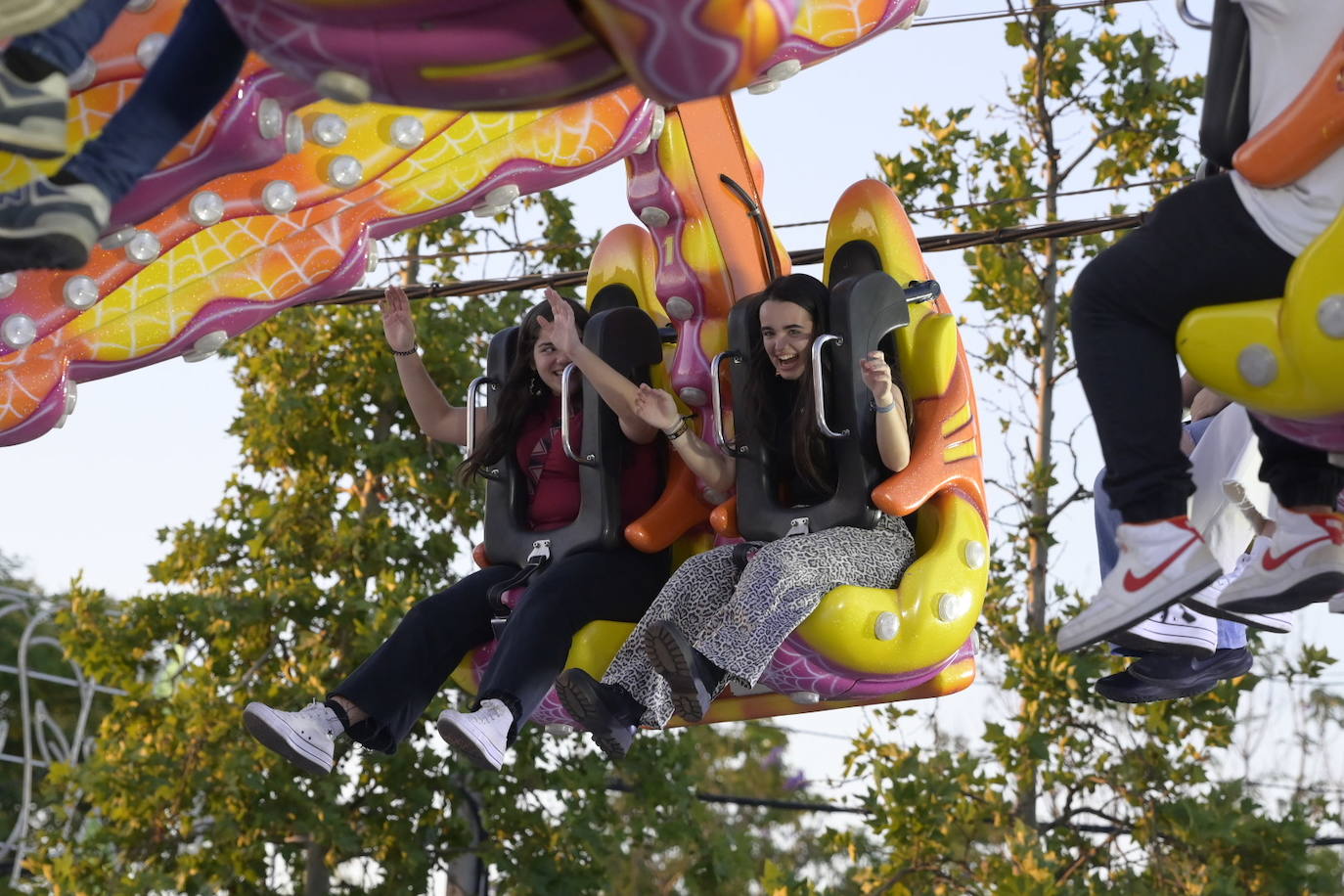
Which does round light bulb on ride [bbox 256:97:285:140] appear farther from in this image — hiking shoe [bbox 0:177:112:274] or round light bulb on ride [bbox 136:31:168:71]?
hiking shoe [bbox 0:177:112:274]

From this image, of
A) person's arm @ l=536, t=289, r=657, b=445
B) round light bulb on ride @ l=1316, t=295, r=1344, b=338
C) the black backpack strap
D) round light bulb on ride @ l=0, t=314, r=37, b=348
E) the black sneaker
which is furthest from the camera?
the black backpack strap

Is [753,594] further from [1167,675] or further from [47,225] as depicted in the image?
[47,225]

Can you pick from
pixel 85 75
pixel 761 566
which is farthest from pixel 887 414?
pixel 85 75

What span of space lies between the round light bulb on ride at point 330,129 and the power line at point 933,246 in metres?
1.10

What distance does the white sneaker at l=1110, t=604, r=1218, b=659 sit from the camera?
355 centimetres

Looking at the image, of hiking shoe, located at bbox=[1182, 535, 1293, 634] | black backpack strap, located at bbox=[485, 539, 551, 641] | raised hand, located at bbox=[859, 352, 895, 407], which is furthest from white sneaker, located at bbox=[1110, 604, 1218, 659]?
black backpack strap, located at bbox=[485, 539, 551, 641]

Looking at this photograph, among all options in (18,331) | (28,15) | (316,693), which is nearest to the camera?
(28,15)

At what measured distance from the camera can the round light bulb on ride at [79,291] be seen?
347cm

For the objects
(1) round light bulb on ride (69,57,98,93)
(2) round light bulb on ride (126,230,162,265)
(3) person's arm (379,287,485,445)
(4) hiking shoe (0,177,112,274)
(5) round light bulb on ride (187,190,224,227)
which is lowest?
(4) hiking shoe (0,177,112,274)

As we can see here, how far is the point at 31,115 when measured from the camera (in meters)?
2.22

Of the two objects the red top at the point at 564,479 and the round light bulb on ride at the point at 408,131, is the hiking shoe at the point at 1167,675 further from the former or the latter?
the round light bulb on ride at the point at 408,131

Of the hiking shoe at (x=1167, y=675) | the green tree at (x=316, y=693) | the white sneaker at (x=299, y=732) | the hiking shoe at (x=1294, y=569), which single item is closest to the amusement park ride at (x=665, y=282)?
the hiking shoe at (x=1294, y=569)

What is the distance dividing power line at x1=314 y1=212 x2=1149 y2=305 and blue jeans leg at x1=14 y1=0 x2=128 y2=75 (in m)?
1.94

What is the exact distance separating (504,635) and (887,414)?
980 mm
